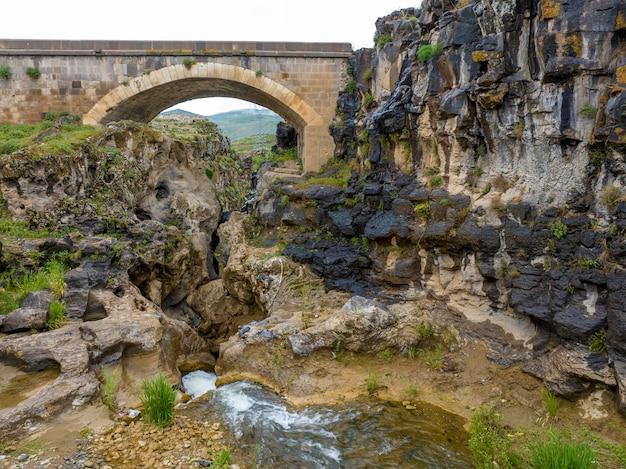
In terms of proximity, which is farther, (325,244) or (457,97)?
(325,244)

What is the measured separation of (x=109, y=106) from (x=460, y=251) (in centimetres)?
1339

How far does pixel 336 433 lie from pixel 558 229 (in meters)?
4.97

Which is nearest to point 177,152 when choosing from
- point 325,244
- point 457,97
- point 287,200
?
point 287,200

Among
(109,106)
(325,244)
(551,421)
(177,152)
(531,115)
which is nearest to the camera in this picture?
(551,421)

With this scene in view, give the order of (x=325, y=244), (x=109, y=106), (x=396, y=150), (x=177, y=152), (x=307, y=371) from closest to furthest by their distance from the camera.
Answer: (x=307, y=371)
(x=396, y=150)
(x=325, y=244)
(x=109, y=106)
(x=177, y=152)

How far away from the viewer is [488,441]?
5.93 meters

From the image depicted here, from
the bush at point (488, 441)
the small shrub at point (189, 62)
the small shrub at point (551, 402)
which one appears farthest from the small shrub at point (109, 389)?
the small shrub at point (189, 62)

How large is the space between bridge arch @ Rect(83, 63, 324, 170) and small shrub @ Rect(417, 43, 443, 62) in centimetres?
634

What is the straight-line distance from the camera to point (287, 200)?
513 inches

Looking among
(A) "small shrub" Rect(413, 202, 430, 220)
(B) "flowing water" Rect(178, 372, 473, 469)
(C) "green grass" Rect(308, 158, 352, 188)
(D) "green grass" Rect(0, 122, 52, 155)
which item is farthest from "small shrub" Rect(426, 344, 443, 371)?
(D) "green grass" Rect(0, 122, 52, 155)

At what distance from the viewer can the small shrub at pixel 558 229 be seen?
6875 mm

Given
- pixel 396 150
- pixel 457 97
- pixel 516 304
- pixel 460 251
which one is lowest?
pixel 516 304

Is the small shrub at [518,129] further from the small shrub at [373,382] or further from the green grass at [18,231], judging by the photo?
the green grass at [18,231]

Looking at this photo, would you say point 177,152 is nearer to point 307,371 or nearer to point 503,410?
point 307,371
